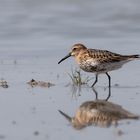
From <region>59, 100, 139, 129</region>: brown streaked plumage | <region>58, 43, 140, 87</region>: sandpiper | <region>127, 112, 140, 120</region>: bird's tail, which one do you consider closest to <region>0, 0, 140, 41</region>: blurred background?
<region>58, 43, 140, 87</region>: sandpiper

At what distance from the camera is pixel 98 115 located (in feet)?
27.9

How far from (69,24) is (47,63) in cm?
439

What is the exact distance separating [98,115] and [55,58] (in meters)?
4.86

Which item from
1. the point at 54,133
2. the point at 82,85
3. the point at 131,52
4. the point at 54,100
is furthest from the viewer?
the point at 131,52

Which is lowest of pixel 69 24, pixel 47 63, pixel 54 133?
pixel 54 133

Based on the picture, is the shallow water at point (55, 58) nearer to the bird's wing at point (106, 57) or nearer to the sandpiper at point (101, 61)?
the sandpiper at point (101, 61)

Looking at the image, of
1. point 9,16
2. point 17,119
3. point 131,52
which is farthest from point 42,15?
point 17,119

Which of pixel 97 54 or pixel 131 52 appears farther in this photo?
pixel 131 52

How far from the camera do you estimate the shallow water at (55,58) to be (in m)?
7.88

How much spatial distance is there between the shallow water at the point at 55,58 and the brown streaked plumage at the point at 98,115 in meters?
0.12

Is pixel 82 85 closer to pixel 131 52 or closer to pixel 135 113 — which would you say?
pixel 135 113

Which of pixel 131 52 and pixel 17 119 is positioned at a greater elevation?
pixel 131 52

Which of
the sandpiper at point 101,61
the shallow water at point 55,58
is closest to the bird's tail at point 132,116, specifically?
the shallow water at point 55,58

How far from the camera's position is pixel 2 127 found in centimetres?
787
